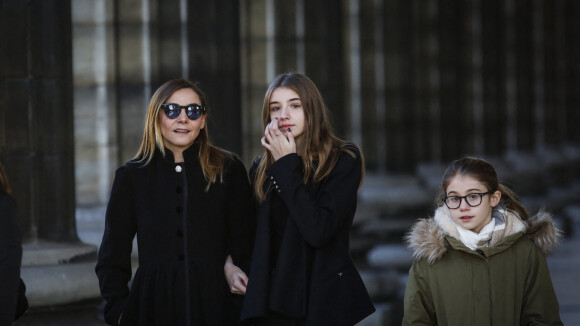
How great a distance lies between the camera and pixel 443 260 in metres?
5.43

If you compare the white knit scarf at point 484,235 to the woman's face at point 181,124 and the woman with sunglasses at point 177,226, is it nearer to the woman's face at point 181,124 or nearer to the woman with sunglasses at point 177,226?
the woman with sunglasses at point 177,226

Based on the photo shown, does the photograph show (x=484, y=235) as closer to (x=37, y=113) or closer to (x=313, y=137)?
(x=313, y=137)

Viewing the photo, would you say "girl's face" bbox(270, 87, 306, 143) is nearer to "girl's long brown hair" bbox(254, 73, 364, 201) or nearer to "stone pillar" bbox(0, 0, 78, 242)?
"girl's long brown hair" bbox(254, 73, 364, 201)

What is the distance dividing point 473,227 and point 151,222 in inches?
Result: 64.5

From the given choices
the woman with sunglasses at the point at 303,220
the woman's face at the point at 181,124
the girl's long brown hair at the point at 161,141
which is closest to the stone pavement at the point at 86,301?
the woman with sunglasses at the point at 303,220

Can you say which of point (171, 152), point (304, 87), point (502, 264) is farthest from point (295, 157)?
point (502, 264)

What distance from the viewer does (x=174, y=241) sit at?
549 centimetres

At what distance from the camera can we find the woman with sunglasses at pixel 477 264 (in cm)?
534

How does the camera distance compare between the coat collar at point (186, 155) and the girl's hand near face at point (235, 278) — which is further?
the coat collar at point (186, 155)

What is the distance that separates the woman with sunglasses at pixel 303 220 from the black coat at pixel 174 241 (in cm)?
23

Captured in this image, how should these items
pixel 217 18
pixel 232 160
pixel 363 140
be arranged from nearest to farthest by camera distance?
pixel 232 160
pixel 217 18
pixel 363 140

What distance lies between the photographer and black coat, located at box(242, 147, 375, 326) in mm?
5246

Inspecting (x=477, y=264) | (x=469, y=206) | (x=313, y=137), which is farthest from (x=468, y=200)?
(x=313, y=137)

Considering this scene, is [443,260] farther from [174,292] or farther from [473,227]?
[174,292]
